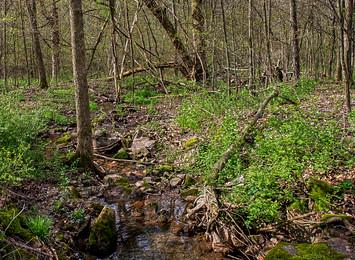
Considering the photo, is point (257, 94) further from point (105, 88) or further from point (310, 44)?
point (310, 44)

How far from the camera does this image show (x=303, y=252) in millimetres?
4805

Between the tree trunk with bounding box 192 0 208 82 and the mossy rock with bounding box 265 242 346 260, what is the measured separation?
406 inches

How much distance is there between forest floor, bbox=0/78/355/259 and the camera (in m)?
5.35

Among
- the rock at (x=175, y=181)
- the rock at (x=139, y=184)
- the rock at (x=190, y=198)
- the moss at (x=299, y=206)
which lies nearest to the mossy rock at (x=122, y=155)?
the rock at (x=139, y=184)

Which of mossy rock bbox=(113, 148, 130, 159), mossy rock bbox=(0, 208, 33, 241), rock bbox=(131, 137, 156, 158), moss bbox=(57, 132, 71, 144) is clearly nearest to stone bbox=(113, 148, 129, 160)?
mossy rock bbox=(113, 148, 130, 159)

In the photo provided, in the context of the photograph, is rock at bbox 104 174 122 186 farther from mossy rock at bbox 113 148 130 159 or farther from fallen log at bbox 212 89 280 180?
fallen log at bbox 212 89 280 180

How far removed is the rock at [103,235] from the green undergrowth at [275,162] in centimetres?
192

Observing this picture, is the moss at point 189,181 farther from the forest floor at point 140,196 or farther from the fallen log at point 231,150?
the fallen log at point 231,150

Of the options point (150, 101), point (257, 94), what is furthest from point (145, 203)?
point (150, 101)

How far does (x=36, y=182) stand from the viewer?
23.0 ft

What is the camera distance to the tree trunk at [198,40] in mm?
14691

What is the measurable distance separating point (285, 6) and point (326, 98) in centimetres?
1273


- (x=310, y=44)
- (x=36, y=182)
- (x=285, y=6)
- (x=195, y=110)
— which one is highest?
(x=285, y=6)

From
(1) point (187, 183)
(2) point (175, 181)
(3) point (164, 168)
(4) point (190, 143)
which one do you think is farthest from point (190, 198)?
(4) point (190, 143)
